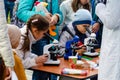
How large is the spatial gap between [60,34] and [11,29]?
1224 millimetres

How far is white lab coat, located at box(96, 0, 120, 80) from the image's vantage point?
81.8 inches

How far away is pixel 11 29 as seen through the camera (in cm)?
205

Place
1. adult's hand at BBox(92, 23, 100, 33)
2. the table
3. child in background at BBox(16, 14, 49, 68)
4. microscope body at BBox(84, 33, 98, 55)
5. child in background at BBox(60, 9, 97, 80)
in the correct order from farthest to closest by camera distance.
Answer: adult's hand at BBox(92, 23, 100, 33) < child in background at BBox(60, 9, 97, 80) < microscope body at BBox(84, 33, 98, 55) < child in background at BBox(16, 14, 49, 68) < the table

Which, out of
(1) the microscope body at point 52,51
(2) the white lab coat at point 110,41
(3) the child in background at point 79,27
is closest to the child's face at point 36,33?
(1) the microscope body at point 52,51

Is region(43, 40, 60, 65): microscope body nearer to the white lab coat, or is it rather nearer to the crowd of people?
the crowd of people

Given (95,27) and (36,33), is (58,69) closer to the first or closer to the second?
(36,33)

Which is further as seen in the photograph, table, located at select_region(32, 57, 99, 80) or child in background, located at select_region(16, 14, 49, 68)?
child in background, located at select_region(16, 14, 49, 68)

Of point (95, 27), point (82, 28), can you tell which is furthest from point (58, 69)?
point (95, 27)

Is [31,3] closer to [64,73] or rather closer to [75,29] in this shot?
[75,29]

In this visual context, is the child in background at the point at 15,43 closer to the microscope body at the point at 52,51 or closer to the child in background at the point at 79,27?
the microscope body at the point at 52,51

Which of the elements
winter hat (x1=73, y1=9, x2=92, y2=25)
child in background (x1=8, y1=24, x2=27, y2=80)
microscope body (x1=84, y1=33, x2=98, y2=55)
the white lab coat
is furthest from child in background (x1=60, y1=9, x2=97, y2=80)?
child in background (x1=8, y1=24, x2=27, y2=80)

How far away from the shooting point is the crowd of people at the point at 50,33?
2.01m

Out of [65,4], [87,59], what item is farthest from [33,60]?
[65,4]

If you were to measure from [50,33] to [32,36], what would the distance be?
40 cm
